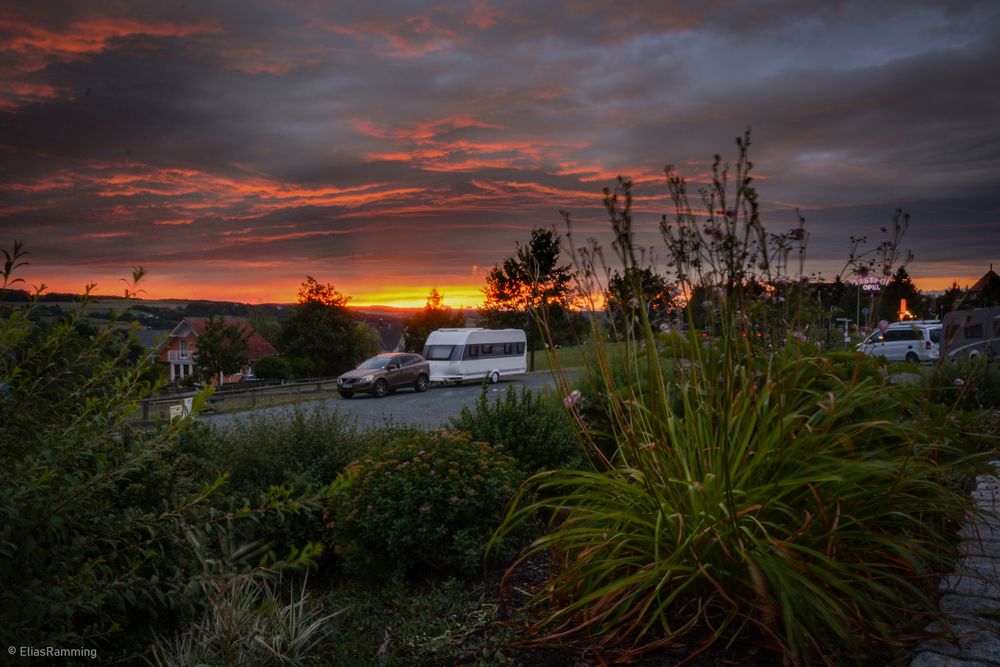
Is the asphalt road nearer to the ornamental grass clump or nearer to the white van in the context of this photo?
the white van

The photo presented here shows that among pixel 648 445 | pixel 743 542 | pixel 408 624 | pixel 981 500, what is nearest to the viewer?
pixel 743 542

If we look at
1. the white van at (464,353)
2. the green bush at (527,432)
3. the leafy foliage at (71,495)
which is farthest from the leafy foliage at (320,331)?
the leafy foliage at (71,495)

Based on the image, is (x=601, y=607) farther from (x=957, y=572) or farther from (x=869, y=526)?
(x=957, y=572)

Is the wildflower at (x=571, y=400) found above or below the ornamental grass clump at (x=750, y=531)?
above

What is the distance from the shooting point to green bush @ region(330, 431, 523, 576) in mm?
4820

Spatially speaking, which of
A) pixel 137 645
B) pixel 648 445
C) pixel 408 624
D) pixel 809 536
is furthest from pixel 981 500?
pixel 137 645

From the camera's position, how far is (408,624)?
378 centimetres

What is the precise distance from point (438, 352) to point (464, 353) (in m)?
1.22

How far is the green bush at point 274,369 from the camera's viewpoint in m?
43.2

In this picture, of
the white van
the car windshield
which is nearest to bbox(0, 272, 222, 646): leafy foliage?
the car windshield

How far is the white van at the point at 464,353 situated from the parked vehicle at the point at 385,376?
1464 mm

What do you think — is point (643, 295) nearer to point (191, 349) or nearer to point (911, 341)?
point (911, 341)

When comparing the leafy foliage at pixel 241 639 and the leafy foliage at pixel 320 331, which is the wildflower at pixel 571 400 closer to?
the leafy foliage at pixel 241 639

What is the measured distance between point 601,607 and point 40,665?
2.32 metres
